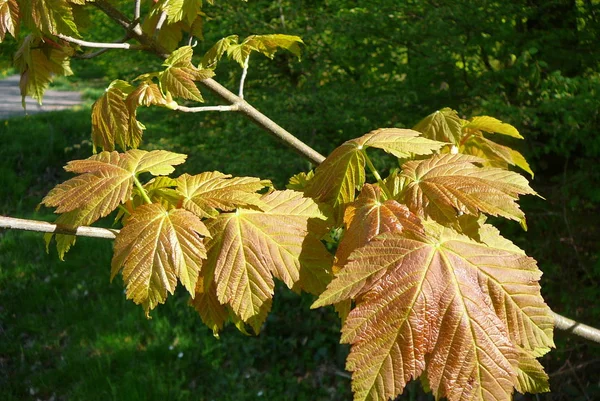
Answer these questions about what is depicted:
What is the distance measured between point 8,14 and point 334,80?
318 centimetres

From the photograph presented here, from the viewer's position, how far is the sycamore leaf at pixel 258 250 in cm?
94

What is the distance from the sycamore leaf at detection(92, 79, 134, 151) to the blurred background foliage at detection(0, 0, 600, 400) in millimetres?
2298

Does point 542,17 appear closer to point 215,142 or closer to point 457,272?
point 215,142

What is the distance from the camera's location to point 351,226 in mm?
945

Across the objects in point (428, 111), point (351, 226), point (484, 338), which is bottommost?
point (428, 111)

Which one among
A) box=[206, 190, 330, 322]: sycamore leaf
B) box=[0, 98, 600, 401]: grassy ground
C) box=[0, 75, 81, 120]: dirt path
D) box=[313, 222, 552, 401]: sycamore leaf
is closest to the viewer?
box=[313, 222, 552, 401]: sycamore leaf

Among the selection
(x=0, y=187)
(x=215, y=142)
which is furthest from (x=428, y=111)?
(x=0, y=187)

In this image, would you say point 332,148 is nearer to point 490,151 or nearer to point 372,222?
point 490,151

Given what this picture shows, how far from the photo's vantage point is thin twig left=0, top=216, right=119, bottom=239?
2.76 ft

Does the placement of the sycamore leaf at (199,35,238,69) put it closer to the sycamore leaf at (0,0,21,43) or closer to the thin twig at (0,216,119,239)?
the sycamore leaf at (0,0,21,43)

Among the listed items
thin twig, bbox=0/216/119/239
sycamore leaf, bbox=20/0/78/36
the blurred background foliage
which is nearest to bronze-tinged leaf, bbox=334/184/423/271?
thin twig, bbox=0/216/119/239

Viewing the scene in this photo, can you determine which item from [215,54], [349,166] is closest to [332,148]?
[215,54]

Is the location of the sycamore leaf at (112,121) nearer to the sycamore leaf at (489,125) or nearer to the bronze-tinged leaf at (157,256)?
the bronze-tinged leaf at (157,256)

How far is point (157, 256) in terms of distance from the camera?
36.7 inches
